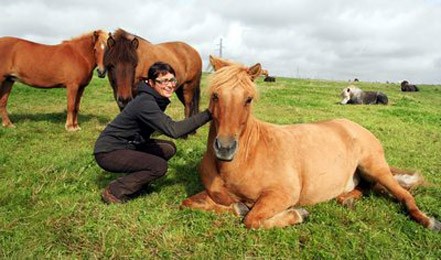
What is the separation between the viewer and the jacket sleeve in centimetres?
464

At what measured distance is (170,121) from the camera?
4.84 m

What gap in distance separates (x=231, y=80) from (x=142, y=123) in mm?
1616

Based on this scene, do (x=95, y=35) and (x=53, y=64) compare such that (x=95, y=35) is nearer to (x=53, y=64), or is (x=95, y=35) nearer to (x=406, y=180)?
(x=53, y=64)

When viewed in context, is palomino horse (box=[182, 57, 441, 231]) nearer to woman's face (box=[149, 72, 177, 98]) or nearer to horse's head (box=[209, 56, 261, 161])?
horse's head (box=[209, 56, 261, 161])

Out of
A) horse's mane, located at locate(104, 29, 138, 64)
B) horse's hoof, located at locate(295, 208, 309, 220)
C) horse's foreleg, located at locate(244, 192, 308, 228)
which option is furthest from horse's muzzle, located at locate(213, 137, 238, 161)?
horse's mane, located at locate(104, 29, 138, 64)

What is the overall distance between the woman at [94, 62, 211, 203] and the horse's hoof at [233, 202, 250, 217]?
1184 millimetres

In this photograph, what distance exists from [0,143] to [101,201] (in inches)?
175

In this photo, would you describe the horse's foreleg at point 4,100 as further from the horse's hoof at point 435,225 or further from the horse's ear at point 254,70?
the horse's hoof at point 435,225

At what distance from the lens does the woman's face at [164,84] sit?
16.5ft

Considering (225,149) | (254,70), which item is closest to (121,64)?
(254,70)

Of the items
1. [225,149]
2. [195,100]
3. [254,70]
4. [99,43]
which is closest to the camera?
[225,149]

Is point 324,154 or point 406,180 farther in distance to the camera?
point 406,180

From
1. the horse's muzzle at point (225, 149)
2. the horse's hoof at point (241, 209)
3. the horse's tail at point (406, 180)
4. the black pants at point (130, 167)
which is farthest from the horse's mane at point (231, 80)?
the horse's tail at point (406, 180)

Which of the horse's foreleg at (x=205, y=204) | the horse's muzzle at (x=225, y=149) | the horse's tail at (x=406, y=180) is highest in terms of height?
the horse's muzzle at (x=225, y=149)
